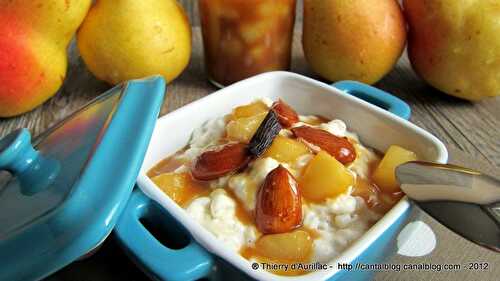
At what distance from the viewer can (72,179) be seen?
1.72 ft

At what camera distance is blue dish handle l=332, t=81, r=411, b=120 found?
90 centimetres

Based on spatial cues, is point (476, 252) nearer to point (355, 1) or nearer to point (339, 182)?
point (339, 182)

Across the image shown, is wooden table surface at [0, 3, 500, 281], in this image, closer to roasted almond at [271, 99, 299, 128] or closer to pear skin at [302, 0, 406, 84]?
pear skin at [302, 0, 406, 84]

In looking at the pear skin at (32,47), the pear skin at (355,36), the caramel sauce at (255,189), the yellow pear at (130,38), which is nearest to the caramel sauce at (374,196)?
the caramel sauce at (255,189)

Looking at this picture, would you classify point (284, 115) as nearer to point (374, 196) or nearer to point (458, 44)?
point (374, 196)

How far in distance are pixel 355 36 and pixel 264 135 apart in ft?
1.42

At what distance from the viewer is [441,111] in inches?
45.5

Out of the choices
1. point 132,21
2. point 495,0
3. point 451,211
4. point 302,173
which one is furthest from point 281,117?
point 495,0

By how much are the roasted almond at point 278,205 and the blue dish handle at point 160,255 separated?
0.10 meters

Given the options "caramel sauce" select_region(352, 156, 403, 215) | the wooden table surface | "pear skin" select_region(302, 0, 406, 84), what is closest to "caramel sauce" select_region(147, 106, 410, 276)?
"caramel sauce" select_region(352, 156, 403, 215)

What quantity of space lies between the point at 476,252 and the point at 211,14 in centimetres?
69

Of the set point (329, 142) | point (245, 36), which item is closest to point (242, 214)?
point (329, 142)

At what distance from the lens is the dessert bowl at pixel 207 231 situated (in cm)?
58

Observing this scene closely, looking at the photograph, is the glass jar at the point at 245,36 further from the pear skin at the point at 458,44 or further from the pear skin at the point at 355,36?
the pear skin at the point at 458,44
